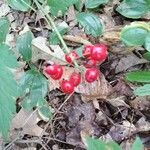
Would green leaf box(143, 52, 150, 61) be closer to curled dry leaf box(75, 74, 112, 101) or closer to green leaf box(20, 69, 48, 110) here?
curled dry leaf box(75, 74, 112, 101)

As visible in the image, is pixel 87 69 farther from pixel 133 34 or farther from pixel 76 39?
pixel 76 39

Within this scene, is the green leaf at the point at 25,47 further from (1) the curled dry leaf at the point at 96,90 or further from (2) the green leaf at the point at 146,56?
(2) the green leaf at the point at 146,56

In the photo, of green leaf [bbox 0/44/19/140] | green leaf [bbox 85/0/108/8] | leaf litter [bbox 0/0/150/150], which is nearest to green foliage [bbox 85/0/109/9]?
green leaf [bbox 85/0/108/8]

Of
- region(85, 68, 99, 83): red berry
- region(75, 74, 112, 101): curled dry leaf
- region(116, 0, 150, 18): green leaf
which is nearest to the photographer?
region(85, 68, 99, 83): red berry

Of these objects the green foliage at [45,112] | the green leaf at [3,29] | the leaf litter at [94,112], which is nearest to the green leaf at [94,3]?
the leaf litter at [94,112]

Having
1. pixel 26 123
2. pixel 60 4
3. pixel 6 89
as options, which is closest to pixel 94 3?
pixel 60 4

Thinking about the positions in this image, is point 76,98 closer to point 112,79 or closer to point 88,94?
point 88,94
